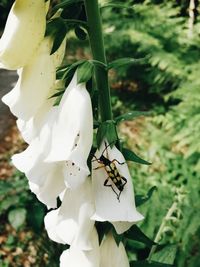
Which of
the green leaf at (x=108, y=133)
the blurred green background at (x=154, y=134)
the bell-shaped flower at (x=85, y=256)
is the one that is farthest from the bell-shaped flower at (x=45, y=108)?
the blurred green background at (x=154, y=134)

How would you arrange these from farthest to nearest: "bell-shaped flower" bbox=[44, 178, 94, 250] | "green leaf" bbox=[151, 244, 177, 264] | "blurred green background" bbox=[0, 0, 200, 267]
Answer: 1. "blurred green background" bbox=[0, 0, 200, 267]
2. "green leaf" bbox=[151, 244, 177, 264]
3. "bell-shaped flower" bbox=[44, 178, 94, 250]

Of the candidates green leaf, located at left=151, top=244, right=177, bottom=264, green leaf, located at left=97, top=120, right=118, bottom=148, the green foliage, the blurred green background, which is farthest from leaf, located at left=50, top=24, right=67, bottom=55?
the green foliage

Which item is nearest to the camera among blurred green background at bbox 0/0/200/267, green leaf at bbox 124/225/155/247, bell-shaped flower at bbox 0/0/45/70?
bell-shaped flower at bbox 0/0/45/70

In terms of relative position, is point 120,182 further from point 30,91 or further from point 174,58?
point 174,58

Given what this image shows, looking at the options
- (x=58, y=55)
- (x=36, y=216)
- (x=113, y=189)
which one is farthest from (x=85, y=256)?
(x=36, y=216)

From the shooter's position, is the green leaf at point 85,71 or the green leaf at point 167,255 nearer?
the green leaf at point 85,71

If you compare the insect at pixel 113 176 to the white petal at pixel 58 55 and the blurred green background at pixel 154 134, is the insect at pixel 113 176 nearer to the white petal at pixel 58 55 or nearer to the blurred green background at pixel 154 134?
the white petal at pixel 58 55

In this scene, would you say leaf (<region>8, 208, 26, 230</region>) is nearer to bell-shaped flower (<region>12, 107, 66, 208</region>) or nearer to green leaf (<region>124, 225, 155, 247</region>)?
green leaf (<region>124, 225, 155, 247</region>)

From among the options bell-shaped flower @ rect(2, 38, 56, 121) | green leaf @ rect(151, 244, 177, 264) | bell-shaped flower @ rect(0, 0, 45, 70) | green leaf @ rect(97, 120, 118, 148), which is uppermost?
bell-shaped flower @ rect(0, 0, 45, 70)
